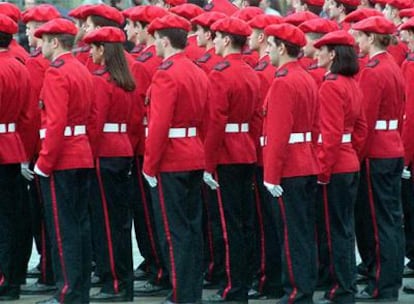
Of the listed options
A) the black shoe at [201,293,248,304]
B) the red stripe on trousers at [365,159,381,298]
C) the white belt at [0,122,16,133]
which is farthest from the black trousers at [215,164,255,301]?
the white belt at [0,122,16,133]

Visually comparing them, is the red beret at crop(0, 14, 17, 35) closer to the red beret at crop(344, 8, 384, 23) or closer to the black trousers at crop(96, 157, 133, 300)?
the black trousers at crop(96, 157, 133, 300)

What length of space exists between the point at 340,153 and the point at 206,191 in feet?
3.66

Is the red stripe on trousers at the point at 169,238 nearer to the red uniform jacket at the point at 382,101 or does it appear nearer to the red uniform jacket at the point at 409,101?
the red uniform jacket at the point at 382,101

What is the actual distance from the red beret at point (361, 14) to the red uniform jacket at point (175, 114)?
187cm

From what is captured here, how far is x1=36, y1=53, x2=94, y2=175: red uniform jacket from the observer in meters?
11.5

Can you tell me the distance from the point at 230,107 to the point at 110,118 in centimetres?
A: 85

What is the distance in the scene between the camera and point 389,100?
40.9 ft

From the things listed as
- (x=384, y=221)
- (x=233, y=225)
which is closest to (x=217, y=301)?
(x=233, y=225)

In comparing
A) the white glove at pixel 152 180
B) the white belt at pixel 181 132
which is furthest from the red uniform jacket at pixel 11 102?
the white belt at pixel 181 132

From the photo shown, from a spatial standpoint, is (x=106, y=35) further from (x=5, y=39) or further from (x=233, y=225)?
(x=233, y=225)

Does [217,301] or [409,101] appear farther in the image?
[409,101]

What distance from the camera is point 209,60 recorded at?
12906mm

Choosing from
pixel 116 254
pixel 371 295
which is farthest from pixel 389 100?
pixel 116 254

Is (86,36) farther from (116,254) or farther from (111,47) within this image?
(116,254)
